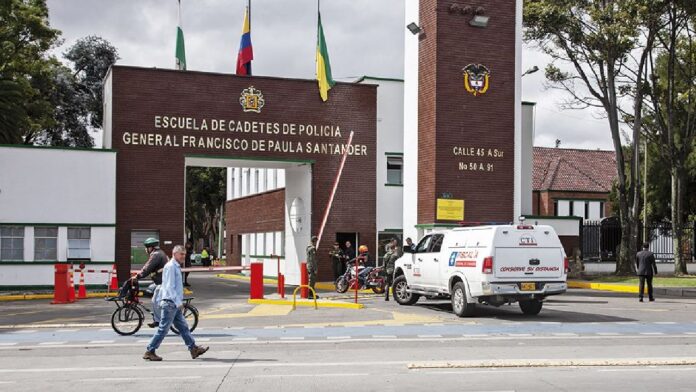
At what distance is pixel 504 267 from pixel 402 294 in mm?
5143

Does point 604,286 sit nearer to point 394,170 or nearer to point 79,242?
point 394,170

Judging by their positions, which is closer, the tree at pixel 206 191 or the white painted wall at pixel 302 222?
the white painted wall at pixel 302 222

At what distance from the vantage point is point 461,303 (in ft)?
68.1

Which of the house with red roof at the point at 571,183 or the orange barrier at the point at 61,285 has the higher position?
the house with red roof at the point at 571,183

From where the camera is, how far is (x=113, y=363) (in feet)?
43.5

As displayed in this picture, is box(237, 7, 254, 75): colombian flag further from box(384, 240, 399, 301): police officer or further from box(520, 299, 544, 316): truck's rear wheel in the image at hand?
box(520, 299, 544, 316): truck's rear wheel

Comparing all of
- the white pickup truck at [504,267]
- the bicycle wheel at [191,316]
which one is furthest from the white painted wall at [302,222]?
the bicycle wheel at [191,316]

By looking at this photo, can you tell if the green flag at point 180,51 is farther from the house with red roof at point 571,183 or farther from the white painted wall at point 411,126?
the house with red roof at point 571,183

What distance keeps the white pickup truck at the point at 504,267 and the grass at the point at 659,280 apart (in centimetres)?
1445

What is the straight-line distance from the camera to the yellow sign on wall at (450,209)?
32.9 metres

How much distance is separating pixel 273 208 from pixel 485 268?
26.4m

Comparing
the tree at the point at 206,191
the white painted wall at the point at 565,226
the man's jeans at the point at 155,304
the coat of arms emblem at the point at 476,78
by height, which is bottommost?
the man's jeans at the point at 155,304

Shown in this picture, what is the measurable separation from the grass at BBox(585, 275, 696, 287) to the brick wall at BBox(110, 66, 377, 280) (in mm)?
10429

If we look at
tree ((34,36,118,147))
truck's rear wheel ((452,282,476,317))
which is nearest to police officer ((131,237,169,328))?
truck's rear wheel ((452,282,476,317))
